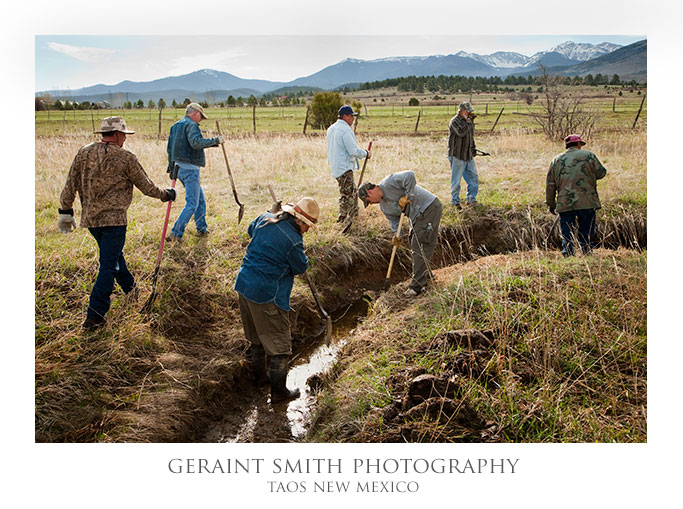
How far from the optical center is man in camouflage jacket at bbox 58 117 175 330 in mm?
4570

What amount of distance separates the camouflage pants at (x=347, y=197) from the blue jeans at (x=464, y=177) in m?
1.77

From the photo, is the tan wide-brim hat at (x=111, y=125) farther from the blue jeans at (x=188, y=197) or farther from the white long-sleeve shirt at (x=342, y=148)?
the white long-sleeve shirt at (x=342, y=148)

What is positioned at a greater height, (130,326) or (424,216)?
(424,216)

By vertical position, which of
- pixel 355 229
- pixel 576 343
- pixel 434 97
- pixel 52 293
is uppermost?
pixel 434 97

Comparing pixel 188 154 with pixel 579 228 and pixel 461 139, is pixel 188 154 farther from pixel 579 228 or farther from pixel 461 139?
pixel 579 228

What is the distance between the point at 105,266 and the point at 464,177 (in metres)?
5.79

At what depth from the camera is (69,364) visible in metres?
4.39

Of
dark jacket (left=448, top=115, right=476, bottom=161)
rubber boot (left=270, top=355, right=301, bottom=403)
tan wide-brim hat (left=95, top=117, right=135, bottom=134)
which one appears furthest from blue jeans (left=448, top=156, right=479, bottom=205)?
tan wide-brim hat (left=95, top=117, right=135, bottom=134)

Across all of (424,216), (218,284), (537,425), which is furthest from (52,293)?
(537,425)

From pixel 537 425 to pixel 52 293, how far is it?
4.67 meters

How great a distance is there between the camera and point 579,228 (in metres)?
6.69

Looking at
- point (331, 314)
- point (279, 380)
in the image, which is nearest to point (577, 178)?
point (331, 314)

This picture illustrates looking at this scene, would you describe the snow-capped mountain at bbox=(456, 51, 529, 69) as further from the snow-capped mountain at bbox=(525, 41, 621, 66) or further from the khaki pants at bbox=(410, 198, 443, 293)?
the khaki pants at bbox=(410, 198, 443, 293)
